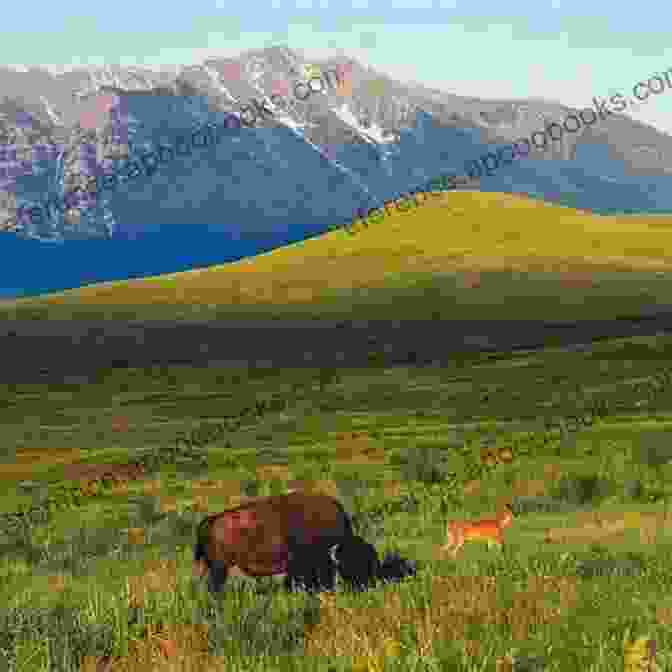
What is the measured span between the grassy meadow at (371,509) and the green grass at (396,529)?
5 centimetres

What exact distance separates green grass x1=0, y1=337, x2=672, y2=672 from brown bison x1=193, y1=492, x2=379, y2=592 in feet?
1.10

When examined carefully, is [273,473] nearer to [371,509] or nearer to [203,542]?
[371,509]

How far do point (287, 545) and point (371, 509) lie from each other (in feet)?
42.7

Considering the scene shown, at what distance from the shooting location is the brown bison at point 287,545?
12.5 m

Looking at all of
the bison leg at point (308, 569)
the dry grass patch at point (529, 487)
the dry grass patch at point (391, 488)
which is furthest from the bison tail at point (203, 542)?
the dry grass patch at point (391, 488)

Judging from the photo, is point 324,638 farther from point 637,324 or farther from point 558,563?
point 637,324

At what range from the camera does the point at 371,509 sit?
83.3 feet

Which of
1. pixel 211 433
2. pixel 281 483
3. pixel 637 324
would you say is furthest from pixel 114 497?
pixel 637 324

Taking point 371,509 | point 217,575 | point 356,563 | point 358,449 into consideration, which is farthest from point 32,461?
point 356,563

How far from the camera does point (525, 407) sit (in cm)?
5819

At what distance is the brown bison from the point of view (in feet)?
40.9

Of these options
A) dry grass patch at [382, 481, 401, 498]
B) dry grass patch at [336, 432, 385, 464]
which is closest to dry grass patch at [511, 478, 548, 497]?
dry grass patch at [382, 481, 401, 498]

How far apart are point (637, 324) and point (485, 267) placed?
65049mm

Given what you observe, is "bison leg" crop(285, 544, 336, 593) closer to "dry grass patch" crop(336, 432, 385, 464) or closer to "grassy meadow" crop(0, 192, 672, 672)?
"grassy meadow" crop(0, 192, 672, 672)
